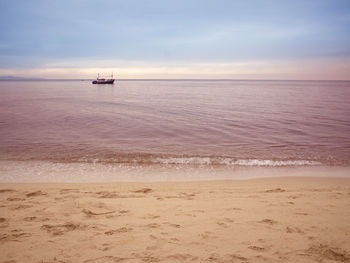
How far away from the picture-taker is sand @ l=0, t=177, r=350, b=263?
3771 millimetres

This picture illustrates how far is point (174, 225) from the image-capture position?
461 cm

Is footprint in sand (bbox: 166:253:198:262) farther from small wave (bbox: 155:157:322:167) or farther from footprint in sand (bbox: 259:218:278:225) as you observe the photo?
small wave (bbox: 155:157:322:167)

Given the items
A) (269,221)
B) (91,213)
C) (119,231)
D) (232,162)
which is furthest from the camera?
(232,162)

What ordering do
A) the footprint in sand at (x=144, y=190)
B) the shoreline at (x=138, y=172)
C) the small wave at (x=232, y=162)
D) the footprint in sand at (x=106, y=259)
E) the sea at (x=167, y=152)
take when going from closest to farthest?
the footprint in sand at (x=106, y=259), the footprint in sand at (x=144, y=190), the shoreline at (x=138, y=172), the sea at (x=167, y=152), the small wave at (x=232, y=162)

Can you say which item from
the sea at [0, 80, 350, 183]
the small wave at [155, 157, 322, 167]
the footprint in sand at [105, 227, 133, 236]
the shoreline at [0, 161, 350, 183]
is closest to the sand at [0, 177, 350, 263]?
the footprint in sand at [105, 227, 133, 236]

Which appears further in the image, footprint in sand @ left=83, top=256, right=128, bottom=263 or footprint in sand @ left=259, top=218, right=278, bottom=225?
footprint in sand @ left=259, top=218, right=278, bottom=225

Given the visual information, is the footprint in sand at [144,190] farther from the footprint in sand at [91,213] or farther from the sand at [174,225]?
the footprint in sand at [91,213]

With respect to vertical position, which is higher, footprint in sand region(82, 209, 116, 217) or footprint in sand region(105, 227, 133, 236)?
footprint in sand region(105, 227, 133, 236)

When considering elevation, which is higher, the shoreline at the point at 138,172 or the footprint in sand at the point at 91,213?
the footprint in sand at the point at 91,213

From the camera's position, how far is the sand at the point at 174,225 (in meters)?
3.77

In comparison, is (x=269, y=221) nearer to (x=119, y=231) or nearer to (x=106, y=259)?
(x=119, y=231)

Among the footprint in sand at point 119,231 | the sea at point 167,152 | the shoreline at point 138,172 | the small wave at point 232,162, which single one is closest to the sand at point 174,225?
the footprint in sand at point 119,231

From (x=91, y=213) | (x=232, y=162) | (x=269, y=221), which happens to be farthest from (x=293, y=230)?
(x=232, y=162)

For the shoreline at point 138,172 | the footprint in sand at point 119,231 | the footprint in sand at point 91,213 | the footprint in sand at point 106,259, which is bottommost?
the shoreline at point 138,172
